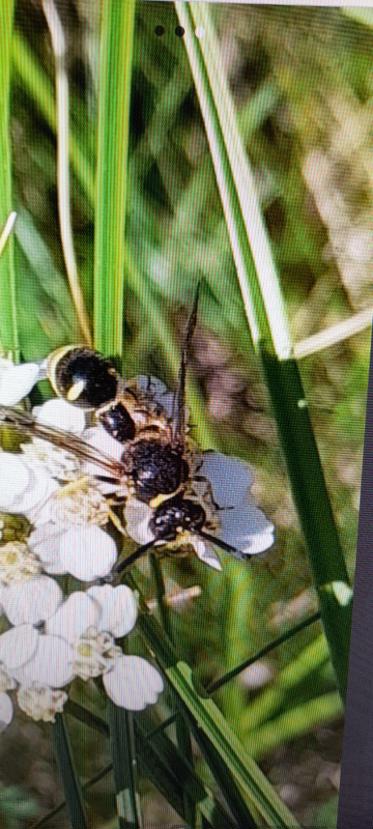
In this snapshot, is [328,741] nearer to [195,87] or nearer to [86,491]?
[86,491]

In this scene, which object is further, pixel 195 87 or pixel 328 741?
pixel 328 741

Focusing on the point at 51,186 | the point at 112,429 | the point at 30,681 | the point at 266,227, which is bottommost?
the point at 30,681

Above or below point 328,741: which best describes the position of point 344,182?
above

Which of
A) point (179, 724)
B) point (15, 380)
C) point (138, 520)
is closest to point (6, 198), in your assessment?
point (15, 380)

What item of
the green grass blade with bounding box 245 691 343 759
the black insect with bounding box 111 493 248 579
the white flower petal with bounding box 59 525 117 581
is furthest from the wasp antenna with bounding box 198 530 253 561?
the green grass blade with bounding box 245 691 343 759

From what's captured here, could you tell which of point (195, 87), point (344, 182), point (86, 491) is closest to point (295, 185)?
point (344, 182)

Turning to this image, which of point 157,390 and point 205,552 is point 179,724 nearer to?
point 205,552
